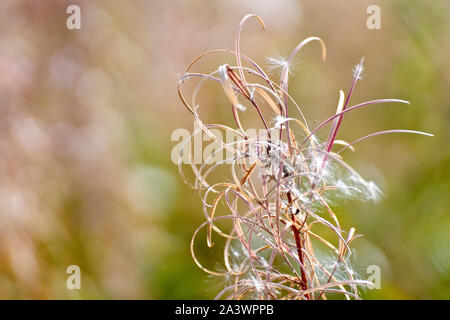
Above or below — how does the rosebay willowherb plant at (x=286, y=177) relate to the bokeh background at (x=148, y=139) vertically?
below

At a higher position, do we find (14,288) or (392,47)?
(392,47)

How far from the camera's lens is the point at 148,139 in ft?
4.05

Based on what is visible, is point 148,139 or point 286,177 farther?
point 148,139

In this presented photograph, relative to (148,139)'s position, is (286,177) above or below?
below

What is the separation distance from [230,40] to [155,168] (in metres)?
0.38

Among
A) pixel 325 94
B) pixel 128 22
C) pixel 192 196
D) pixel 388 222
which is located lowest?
pixel 388 222

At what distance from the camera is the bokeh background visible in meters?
0.83

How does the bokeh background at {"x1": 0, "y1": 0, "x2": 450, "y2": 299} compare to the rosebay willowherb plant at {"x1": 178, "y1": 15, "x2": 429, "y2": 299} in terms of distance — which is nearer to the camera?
the rosebay willowherb plant at {"x1": 178, "y1": 15, "x2": 429, "y2": 299}

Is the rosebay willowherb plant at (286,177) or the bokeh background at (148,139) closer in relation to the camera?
the rosebay willowherb plant at (286,177)

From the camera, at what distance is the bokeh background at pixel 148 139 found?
0.83 m
